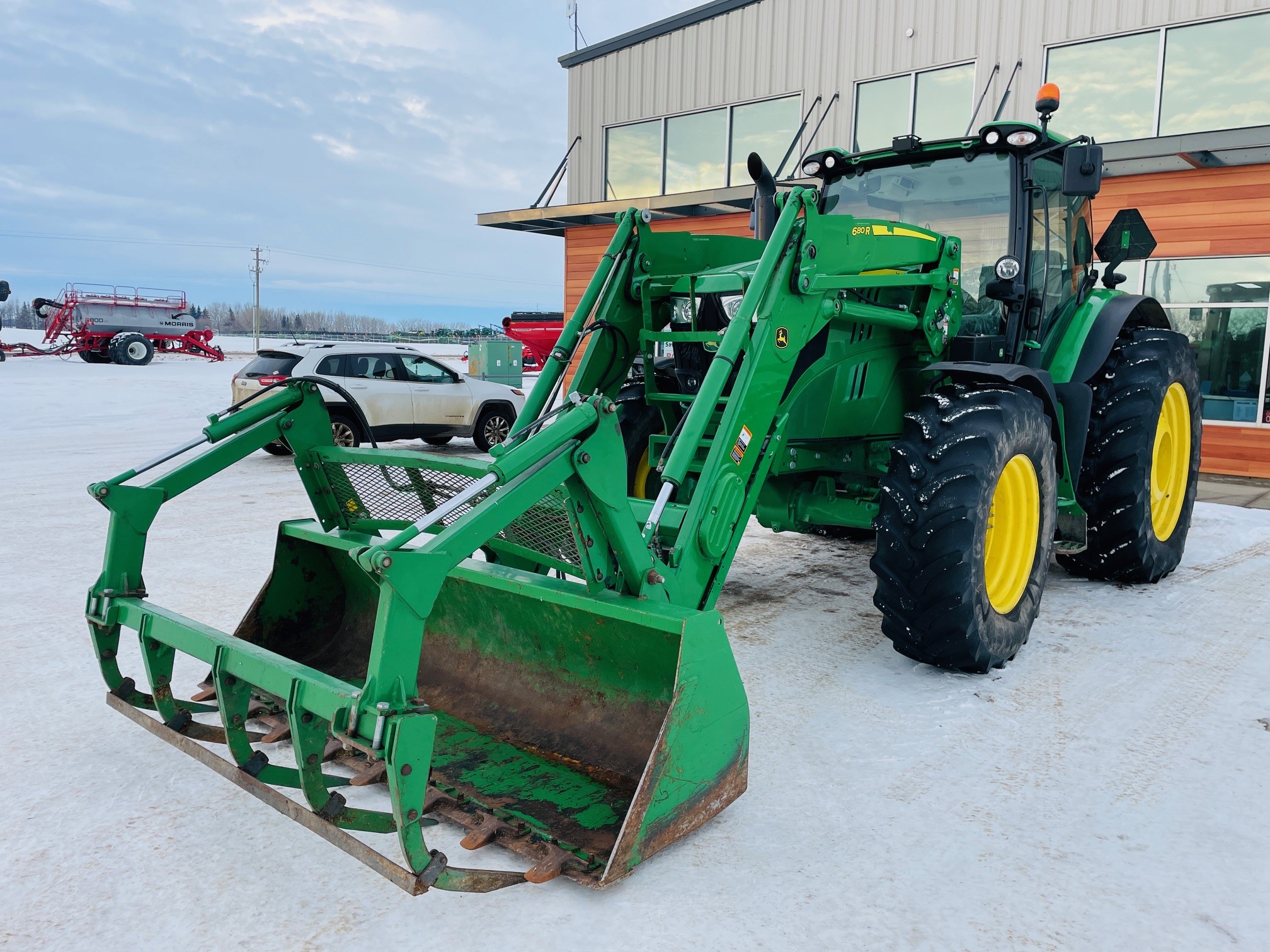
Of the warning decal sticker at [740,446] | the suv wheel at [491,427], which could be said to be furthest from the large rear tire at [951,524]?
the suv wheel at [491,427]

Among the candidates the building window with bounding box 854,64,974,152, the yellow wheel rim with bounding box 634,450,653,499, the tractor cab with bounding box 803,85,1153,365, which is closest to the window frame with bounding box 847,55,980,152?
the building window with bounding box 854,64,974,152

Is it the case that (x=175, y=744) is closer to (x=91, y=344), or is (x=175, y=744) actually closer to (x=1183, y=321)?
(x=1183, y=321)

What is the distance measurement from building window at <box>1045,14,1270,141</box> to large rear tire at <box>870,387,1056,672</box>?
8.63m

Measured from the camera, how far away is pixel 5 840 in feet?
9.33

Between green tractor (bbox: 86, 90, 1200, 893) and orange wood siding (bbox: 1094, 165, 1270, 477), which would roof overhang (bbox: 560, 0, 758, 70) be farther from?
green tractor (bbox: 86, 90, 1200, 893)

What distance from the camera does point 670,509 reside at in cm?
352

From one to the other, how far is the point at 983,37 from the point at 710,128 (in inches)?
180

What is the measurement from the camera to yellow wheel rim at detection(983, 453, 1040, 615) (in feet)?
14.7

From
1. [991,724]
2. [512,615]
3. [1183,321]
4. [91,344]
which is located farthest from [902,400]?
[91,344]

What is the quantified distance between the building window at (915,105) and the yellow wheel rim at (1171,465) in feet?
23.5

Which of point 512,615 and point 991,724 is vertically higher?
point 512,615

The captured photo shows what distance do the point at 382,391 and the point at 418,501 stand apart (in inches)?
336

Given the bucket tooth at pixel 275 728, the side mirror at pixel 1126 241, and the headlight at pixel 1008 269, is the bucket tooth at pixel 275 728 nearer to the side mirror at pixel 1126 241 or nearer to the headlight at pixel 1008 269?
the headlight at pixel 1008 269

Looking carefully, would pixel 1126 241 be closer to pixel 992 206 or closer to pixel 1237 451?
pixel 992 206
